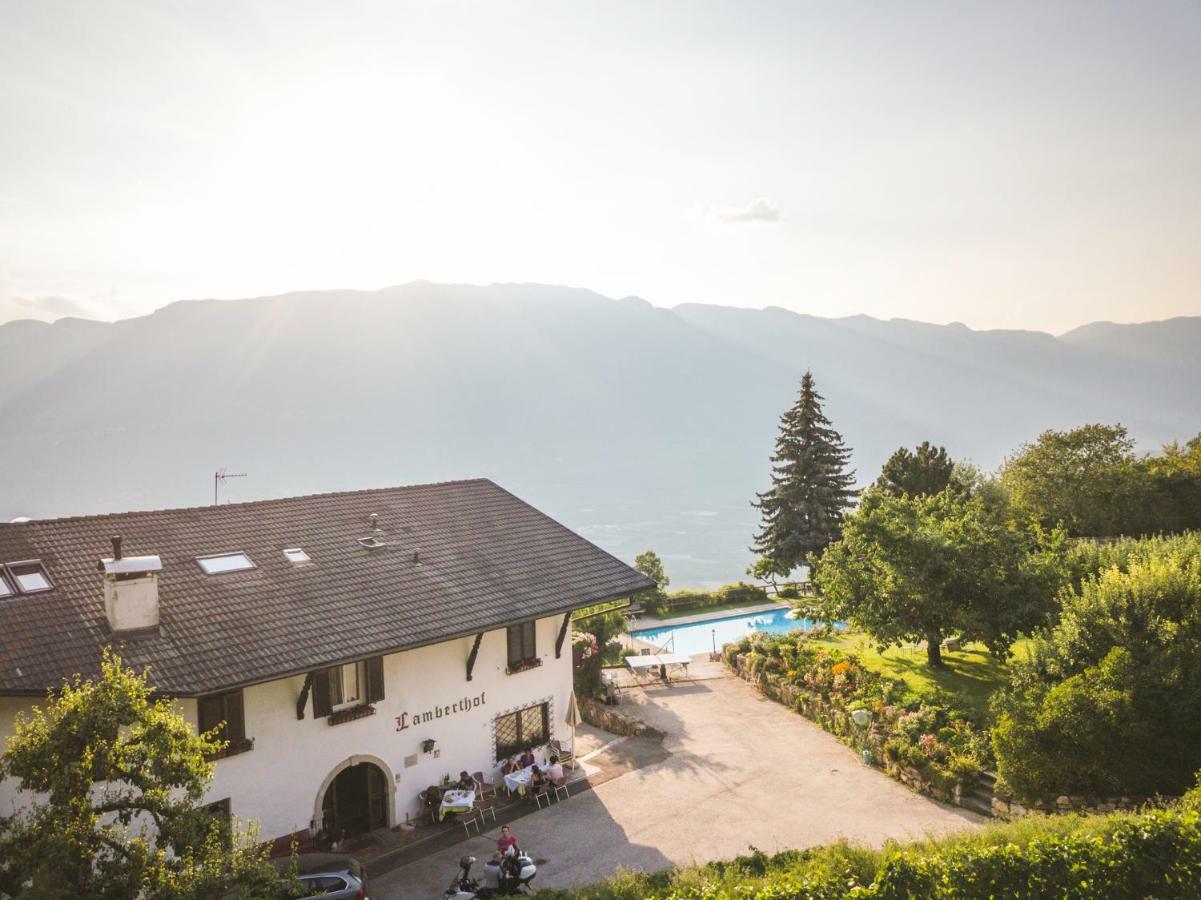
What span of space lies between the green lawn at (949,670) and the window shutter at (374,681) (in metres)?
14.4

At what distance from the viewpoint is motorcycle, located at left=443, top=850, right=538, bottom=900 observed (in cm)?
1341

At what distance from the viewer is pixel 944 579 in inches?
886

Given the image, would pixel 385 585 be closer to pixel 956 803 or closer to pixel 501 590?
pixel 501 590

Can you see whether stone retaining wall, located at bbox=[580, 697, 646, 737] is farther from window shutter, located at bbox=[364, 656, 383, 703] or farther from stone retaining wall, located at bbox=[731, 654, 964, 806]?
window shutter, located at bbox=[364, 656, 383, 703]

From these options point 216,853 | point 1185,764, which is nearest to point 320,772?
point 216,853

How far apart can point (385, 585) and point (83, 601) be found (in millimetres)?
5710

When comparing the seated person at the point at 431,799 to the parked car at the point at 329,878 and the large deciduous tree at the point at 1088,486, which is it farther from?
the large deciduous tree at the point at 1088,486

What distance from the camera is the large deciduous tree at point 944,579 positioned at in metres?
21.9

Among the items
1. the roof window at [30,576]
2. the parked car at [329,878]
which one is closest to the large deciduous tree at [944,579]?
the parked car at [329,878]

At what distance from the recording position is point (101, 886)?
339 inches

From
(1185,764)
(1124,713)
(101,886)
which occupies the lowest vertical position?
(1185,764)

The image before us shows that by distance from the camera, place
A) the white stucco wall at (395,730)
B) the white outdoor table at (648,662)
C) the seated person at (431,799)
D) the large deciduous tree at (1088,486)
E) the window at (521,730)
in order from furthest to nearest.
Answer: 1. the large deciduous tree at (1088,486)
2. the white outdoor table at (648,662)
3. the window at (521,730)
4. the seated person at (431,799)
5. the white stucco wall at (395,730)

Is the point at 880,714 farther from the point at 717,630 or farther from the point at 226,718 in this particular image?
the point at 717,630

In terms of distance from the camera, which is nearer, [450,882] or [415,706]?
Result: [450,882]
